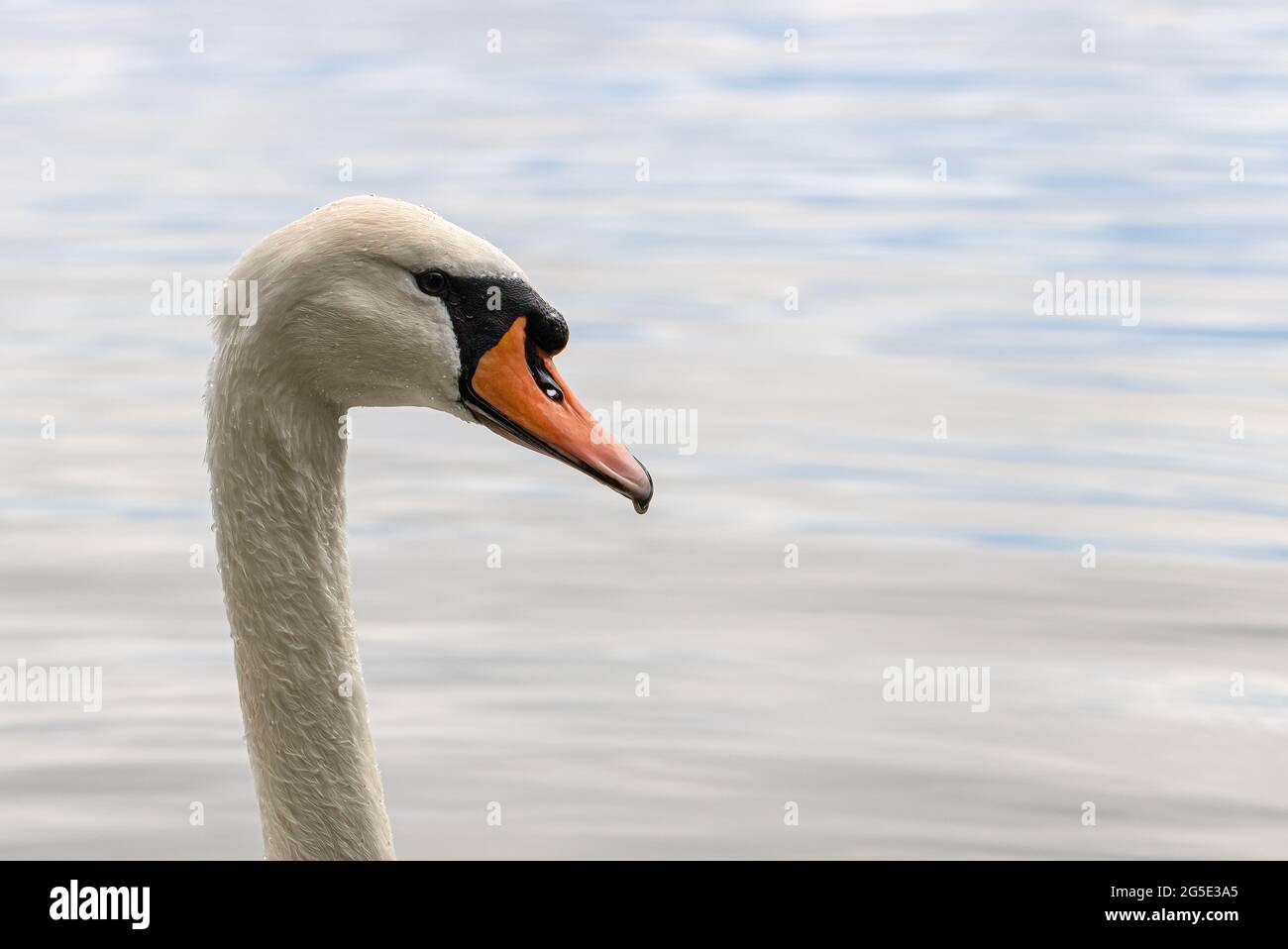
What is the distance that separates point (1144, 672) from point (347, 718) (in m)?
4.98

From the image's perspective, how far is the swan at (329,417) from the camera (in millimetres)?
4754

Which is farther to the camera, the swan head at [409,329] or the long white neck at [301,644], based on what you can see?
the long white neck at [301,644]

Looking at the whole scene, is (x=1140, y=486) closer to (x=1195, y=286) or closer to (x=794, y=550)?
(x=794, y=550)

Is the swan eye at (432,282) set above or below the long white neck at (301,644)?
above

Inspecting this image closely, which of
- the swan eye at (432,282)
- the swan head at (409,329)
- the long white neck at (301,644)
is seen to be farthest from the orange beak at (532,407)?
the long white neck at (301,644)

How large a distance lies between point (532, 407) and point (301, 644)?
79 centimetres

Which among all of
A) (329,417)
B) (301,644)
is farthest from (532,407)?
(301,644)

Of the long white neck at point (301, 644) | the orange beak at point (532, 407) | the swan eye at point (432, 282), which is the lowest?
the long white neck at point (301, 644)

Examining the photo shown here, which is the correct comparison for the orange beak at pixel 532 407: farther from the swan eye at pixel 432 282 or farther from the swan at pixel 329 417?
the swan eye at pixel 432 282

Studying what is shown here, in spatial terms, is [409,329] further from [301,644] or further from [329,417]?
[301,644]

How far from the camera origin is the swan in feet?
15.6

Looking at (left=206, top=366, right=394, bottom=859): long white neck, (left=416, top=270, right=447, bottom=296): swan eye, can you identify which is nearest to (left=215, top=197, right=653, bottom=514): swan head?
(left=416, top=270, right=447, bottom=296): swan eye

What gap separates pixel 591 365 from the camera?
43.4 ft
